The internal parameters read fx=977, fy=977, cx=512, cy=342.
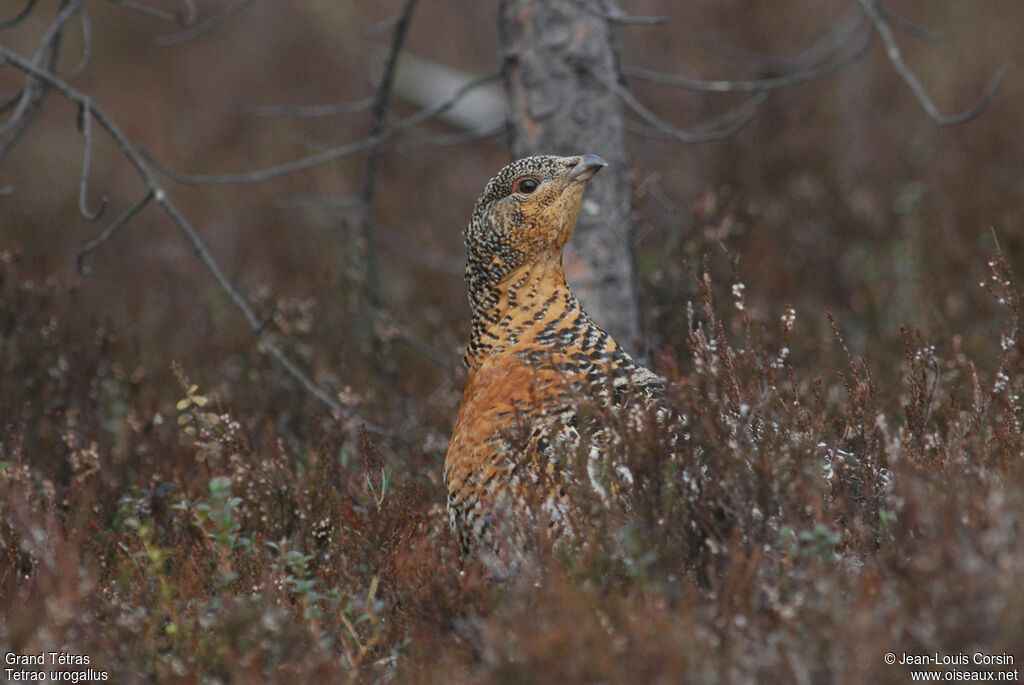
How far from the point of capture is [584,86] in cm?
466

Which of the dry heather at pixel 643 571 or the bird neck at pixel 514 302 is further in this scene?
the bird neck at pixel 514 302

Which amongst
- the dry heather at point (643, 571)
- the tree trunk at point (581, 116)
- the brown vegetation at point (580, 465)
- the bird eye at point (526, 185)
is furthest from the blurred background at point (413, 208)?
the dry heather at point (643, 571)

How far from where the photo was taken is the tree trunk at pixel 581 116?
182 inches

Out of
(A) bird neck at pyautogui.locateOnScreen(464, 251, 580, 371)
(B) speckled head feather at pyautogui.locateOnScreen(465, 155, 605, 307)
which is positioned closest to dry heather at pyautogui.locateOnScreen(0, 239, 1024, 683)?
(A) bird neck at pyautogui.locateOnScreen(464, 251, 580, 371)

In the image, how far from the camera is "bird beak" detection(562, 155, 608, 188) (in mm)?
3656

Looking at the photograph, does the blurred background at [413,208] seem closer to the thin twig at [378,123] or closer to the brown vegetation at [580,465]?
Result: the brown vegetation at [580,465]

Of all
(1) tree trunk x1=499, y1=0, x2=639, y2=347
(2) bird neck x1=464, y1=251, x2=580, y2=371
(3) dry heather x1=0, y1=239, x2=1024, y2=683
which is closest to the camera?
(3) dry heather x1=0, y1=239, x2=1024, y2=683

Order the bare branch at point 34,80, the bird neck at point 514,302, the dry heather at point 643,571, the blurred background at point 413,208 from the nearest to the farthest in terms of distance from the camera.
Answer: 1. the dry heather at point 643,571
2. the bird neck at point 514,302
3. the bare branch at point 34,80
4. the blurred background at point 413,208

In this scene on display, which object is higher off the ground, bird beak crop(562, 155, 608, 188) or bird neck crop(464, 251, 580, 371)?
bird beak crop(562, 155, 608, 188)

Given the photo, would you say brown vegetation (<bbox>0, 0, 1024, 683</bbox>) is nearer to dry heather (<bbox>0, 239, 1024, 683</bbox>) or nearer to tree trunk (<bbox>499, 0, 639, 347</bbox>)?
dry heather (<bbox>0, 239, 1024, 683</bbox>)

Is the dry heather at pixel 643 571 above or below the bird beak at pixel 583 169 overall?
below

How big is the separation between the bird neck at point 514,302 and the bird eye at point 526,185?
26 cm

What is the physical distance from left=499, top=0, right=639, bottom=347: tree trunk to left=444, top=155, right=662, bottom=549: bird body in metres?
0.98

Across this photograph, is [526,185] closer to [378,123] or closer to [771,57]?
[378,123]
